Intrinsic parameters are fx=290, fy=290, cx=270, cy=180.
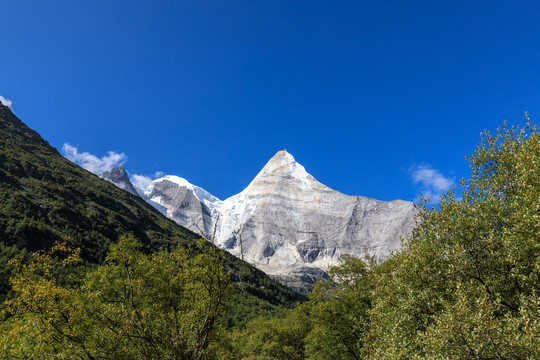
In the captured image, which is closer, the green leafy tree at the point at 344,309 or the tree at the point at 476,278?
the tree at the point at 476,278

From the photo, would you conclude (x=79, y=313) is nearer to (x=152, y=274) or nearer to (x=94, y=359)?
(x=94, y=359)

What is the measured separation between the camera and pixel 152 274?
19250mm

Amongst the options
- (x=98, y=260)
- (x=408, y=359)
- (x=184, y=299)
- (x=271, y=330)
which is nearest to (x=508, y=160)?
(x=408, y=359)

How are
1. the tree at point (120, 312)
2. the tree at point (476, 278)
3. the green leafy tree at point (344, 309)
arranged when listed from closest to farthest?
the tree at point (476, 278)
the tree at point (120, 312)
the green leafy tree at point (344, 309)

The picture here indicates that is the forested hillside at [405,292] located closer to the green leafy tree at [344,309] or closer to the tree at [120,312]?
the tree at [120,312]

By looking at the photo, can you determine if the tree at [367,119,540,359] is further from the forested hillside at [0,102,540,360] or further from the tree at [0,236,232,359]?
the tree at [0,236,232,359]

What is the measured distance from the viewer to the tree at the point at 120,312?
15.6 metres

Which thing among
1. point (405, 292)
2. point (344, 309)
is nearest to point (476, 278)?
point (405, 292)

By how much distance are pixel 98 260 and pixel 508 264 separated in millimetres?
168106

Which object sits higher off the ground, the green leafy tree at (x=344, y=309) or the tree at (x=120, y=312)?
the green leafy tree at (x=344, y=309)

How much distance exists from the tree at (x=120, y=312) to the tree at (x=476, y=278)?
11.3 metres

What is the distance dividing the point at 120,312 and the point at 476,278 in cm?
2031

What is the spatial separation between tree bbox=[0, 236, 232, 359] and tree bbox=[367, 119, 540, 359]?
11258 mm

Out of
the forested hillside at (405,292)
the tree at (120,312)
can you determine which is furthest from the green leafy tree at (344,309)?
the tree at (120,312)
